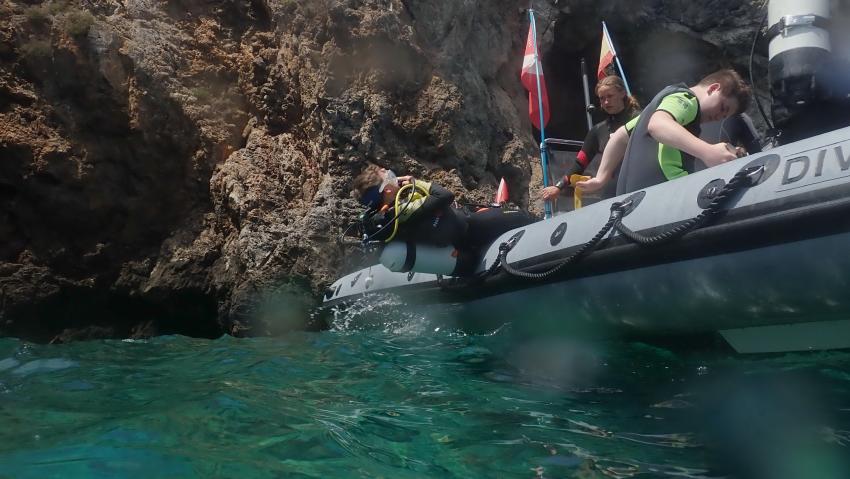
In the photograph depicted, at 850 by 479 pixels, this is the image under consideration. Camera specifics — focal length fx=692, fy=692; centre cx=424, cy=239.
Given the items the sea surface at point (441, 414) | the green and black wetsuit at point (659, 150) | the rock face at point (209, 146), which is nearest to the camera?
the sea surface at point (441, 414)

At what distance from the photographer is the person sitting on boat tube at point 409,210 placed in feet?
12.7

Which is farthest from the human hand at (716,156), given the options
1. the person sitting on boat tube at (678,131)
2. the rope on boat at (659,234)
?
the rope on boat at (659,234)

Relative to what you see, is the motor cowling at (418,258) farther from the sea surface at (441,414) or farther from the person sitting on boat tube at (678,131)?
→ the person sitting on boat tube at (678,131)

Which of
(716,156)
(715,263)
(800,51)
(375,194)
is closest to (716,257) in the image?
(715,263)

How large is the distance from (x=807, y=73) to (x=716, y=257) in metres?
0.95

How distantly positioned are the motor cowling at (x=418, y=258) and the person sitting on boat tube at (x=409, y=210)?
40 mm

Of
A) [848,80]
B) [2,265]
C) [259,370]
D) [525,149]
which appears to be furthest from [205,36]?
[848,80]

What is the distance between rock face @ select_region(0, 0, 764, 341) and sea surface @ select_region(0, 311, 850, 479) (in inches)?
93.8

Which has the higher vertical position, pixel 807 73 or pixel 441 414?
pixel 807 73

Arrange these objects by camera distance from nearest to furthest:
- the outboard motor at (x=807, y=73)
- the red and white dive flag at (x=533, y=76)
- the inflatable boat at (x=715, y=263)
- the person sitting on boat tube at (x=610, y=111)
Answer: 1. the inflatable boat at (x=715, y=263)
2. the outboard motor at (x=807, y=73)
3. the person sitting on boat tube at (x=610, y=111)
4. the red and white dive flag at (x=533, y=76)

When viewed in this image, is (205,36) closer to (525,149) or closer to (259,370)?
(525,149)

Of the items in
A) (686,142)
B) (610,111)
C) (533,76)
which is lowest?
(686,142)

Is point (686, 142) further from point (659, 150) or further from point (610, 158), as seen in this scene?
A: point (610, 158)

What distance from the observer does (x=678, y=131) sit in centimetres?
314
